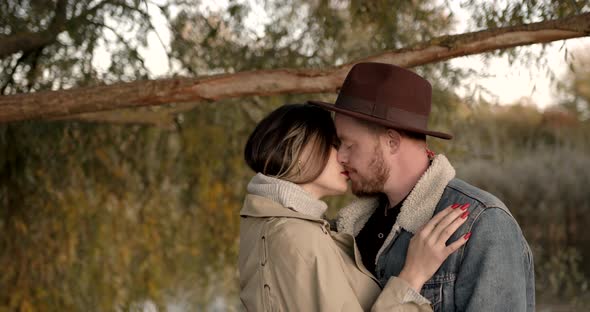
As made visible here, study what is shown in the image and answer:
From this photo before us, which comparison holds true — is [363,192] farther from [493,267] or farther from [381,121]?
[493,267]

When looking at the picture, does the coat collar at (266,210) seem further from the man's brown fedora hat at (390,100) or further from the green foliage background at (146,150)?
the green foliage background at (146,150)

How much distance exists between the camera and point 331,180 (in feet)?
7.68

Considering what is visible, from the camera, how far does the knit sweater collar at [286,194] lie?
2.20 m

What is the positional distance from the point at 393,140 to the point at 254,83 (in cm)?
106

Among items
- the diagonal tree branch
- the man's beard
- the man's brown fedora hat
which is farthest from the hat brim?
the diagonal tree branch

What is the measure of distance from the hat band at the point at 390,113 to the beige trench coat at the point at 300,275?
341 millimetres

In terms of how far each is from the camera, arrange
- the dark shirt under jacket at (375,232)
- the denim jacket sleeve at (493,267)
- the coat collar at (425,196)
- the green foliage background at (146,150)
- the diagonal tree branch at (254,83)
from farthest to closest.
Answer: the green foliage background at (146,150), the diagonal tree branch at (254,83), the dark shirt under jacket at (375,232), the coat collar at (425,196), the denim jacket sleeve at (493,267)

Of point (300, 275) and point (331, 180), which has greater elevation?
point (331, 180)

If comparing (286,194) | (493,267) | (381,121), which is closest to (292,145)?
(286,194)

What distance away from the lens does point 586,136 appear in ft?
36.9

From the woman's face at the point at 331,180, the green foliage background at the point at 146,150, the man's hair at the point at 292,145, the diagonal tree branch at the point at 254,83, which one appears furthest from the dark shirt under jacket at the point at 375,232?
the green foliage background at the point at 146,150

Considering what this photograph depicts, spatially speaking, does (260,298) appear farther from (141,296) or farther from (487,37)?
(141,296)

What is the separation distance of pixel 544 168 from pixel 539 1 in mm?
8007

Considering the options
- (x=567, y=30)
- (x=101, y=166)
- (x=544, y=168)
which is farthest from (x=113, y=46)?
(x=544, y=168)
